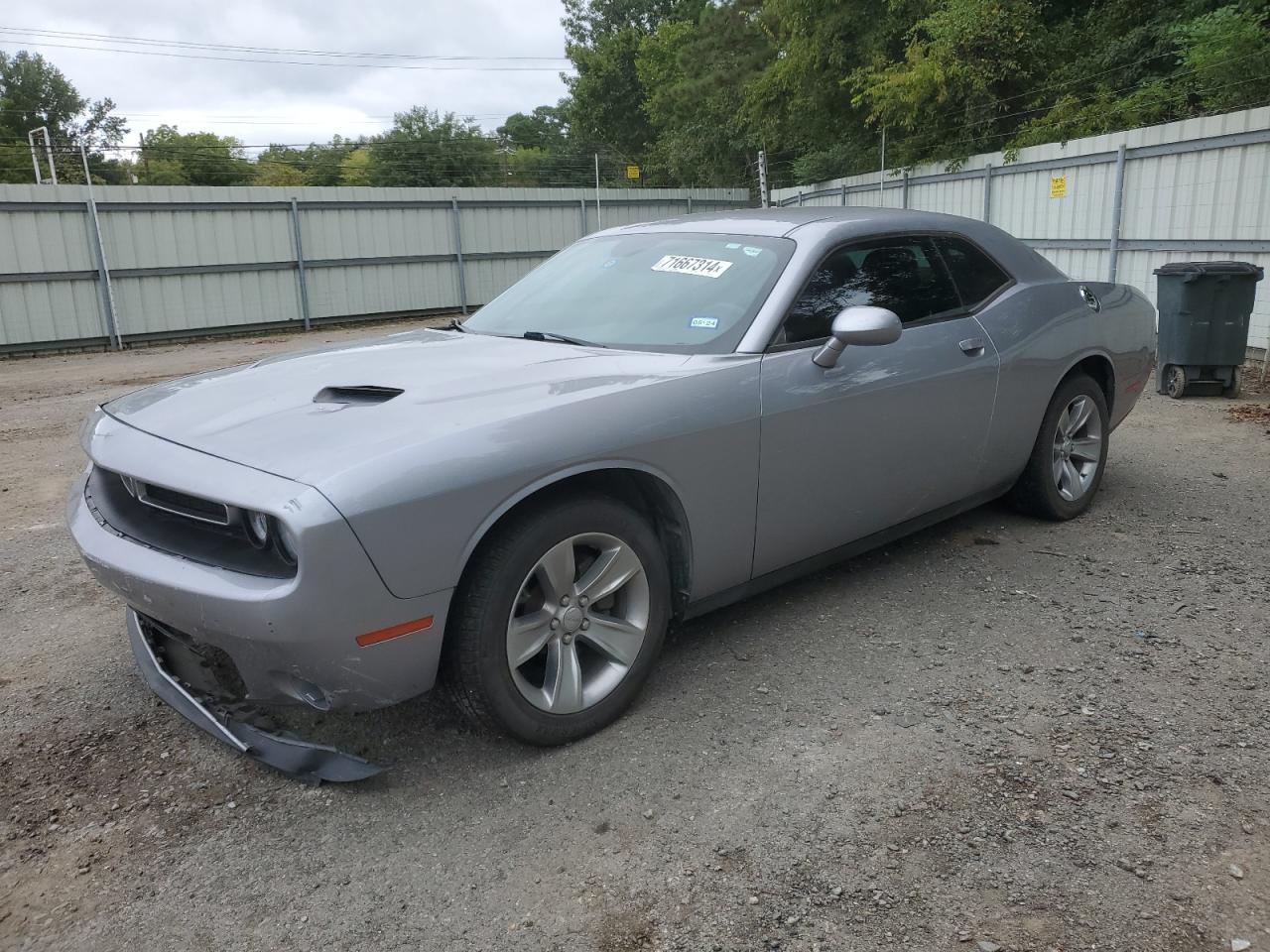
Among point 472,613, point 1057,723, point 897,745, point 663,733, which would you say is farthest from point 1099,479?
point 472,613

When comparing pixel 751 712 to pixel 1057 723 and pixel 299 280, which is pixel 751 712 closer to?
pixel 1057 723

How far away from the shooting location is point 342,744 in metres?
2.94

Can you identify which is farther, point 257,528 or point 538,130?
point 538,130

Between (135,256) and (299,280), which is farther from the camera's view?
(299,280)

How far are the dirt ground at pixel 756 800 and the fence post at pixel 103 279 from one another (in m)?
13.1

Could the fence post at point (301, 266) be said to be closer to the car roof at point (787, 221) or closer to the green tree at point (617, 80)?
the car roof at point (787, 221)

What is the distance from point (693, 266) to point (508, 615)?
167 centimetres

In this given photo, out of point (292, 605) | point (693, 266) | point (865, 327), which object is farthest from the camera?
point (693, 266)

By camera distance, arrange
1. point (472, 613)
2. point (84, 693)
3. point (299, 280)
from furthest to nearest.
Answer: point (299, 280)
point (84, 693)
point (472, 613)

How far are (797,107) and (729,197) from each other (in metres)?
2.76

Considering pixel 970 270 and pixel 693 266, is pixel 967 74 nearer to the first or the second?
pixel 970 270

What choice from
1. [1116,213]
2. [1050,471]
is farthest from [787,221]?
[1116,213]

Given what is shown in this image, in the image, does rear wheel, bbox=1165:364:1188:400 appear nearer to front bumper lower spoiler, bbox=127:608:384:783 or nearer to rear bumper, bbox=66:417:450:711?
rear bumper, bbox=66:417:450:711

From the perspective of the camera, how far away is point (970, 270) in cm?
427
